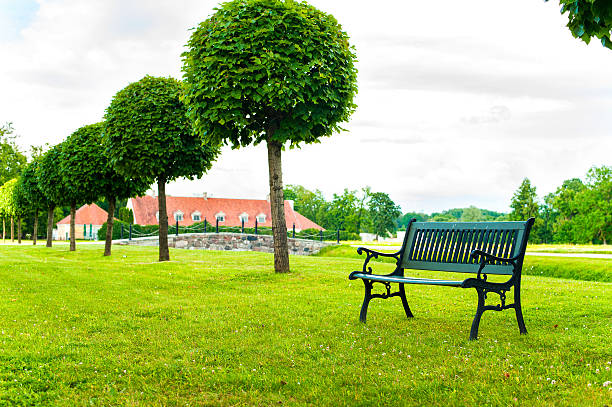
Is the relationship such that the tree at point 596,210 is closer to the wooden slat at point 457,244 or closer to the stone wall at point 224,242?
the stone wall at point 224,242

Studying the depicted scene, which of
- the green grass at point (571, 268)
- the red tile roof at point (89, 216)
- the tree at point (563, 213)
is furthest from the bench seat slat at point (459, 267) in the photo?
the red tile roof at point (89, 216)

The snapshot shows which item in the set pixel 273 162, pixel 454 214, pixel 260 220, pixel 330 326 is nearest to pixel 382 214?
pixel 260 220

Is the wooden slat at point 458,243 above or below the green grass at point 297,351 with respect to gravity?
above

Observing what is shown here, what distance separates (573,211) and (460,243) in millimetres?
61964

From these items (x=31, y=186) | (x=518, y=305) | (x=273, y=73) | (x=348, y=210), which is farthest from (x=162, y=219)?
(x=348, y=210)

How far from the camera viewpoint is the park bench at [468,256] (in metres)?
5.37

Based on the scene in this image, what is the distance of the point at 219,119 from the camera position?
36.7 feet

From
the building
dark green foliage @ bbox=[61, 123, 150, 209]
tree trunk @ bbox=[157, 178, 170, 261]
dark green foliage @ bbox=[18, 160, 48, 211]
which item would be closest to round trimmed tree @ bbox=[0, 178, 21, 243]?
dark green foliage @ bbox=[18, 160, 48, 211]

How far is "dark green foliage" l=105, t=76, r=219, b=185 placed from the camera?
50.9 feet

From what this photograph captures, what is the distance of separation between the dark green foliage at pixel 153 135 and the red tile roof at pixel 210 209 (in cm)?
4264

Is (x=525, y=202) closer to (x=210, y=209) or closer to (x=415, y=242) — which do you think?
(x=210, y=209)

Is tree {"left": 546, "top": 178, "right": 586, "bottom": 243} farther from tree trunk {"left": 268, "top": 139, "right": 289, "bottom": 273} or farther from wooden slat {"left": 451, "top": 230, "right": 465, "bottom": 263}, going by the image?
wooden slat {"left": 451, "top": 230, "right": 465, "bottom": 263}

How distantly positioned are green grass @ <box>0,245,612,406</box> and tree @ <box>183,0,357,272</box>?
162 inches

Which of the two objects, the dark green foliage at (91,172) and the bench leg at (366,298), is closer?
the bench leg at (366,298)
